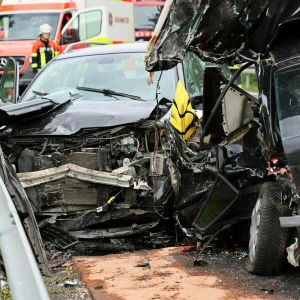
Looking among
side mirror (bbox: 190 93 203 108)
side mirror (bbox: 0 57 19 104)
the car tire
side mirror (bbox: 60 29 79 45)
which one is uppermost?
side mirror (bbox: 60 29 79 45)

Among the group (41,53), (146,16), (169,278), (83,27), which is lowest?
(169,278)

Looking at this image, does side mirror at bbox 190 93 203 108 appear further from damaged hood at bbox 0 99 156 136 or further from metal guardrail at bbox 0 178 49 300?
metal guardrail at bbox 0 178 49 300

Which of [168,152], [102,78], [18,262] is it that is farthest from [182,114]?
[18,262]

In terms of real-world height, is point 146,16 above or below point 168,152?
above

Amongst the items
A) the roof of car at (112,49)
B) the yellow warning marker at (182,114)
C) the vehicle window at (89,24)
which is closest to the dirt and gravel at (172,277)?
the yellow warning marker at (182,114)

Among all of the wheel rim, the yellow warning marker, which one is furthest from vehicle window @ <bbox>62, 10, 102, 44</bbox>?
the wheel rim

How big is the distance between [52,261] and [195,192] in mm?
1311

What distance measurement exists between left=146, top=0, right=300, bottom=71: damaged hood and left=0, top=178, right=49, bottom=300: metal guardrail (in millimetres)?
3118

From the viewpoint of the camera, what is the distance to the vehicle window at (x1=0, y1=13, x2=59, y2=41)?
820 inches

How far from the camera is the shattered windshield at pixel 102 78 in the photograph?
8672 mm

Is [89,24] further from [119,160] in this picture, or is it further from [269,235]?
[269,235]

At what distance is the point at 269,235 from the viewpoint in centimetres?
580

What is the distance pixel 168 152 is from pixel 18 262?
15.1 feet

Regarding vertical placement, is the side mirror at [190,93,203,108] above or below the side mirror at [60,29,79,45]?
below
